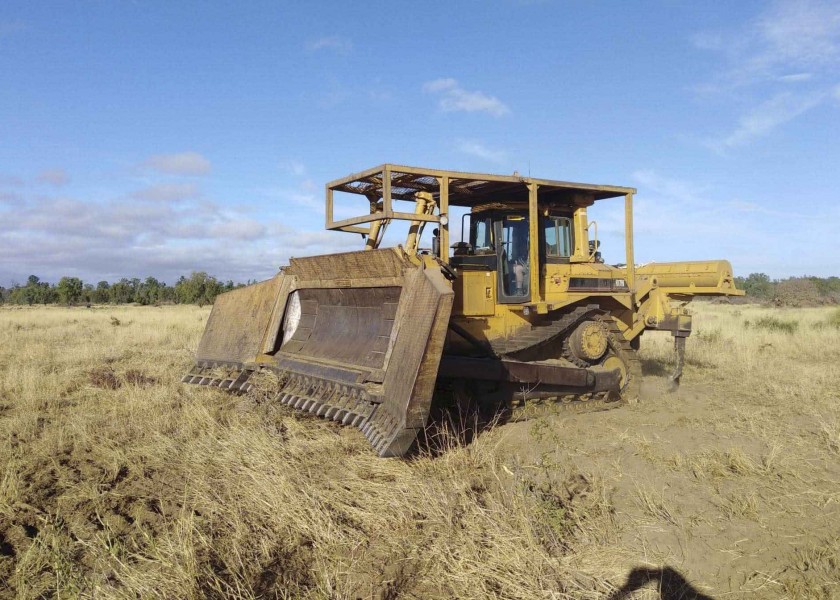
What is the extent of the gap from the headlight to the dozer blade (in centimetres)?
1

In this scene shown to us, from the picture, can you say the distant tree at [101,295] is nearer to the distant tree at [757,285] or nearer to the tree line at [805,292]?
the tree line at [805,292]

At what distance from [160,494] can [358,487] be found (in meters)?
1.40

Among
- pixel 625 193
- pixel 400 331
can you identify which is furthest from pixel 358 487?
pixel 625 193

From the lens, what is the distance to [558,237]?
7902 mm

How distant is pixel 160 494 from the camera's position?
431 cm

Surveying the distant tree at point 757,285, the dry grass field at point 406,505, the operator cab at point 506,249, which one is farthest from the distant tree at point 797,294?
the operator cab at point 506,249

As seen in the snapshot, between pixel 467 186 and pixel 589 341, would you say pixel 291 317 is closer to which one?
pixel 467 186

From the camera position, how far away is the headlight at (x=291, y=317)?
275 inches

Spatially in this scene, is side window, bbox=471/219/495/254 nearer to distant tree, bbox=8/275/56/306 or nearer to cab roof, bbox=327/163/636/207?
cab roof, bbox=327/163/636/207

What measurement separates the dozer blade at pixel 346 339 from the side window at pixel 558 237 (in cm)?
281

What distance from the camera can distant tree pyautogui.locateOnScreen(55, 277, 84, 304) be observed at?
4515 centimetres

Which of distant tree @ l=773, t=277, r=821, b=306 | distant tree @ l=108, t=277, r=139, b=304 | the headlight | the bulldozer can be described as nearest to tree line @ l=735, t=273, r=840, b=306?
distant tree @ l=773, t=277, r=821, b=306

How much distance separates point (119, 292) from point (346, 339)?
157 ft

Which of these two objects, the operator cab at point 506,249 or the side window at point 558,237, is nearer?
the operator cab at point 506,249
